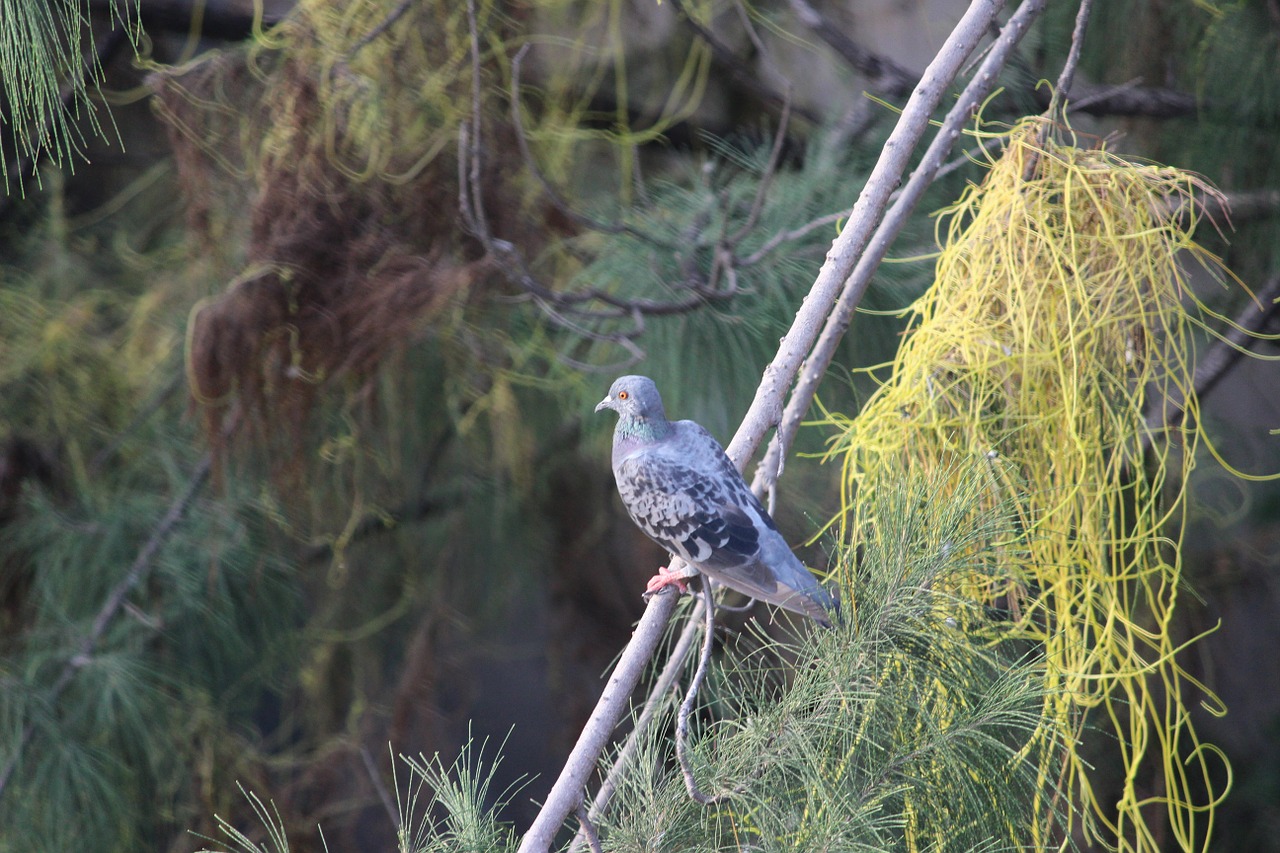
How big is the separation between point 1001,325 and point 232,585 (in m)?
1.23

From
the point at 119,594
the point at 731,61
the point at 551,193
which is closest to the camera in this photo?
the point at 551,193

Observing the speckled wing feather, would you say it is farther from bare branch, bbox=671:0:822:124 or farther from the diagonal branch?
bare branch, bbox=671:0:822:124

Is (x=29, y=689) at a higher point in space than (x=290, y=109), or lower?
lower

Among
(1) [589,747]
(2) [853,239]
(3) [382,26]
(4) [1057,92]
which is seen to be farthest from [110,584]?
(4) [1057,92]

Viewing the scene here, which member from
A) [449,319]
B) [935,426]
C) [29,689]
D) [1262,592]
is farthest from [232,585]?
[1262,592]

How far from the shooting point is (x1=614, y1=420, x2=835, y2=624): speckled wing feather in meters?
0.80

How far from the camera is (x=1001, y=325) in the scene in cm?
84

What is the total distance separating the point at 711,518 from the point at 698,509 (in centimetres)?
1

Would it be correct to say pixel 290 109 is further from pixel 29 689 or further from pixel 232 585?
pixel 29 689

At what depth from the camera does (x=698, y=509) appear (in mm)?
823

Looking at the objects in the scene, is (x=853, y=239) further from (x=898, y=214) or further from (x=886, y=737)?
(x=886, y=737)

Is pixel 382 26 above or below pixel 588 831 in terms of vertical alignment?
above

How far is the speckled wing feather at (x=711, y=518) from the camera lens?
2.62 ft

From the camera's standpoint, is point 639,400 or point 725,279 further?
point 725,279
